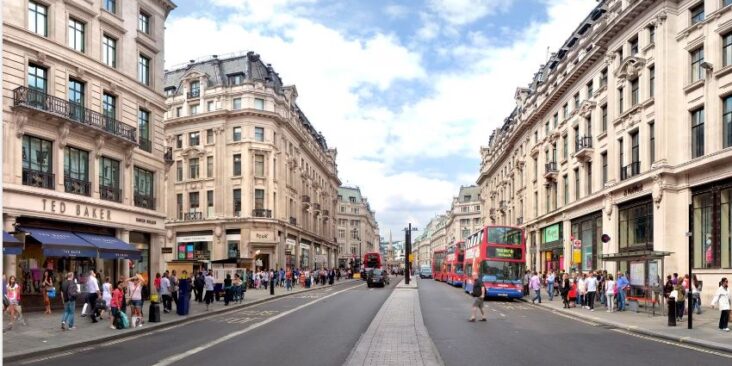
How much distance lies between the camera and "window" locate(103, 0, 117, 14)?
104 ft

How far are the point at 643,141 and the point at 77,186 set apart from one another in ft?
92.2

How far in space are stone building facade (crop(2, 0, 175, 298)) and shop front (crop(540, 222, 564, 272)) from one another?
31.2 meters

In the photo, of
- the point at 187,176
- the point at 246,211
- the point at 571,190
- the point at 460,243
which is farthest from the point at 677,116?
the point at 187,176

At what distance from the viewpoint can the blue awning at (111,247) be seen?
1137 inches

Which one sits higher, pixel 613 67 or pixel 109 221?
pixel 613 67

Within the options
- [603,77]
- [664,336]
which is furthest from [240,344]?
[603,77]

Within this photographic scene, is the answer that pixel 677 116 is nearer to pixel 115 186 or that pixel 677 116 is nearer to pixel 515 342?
pixel 515 342

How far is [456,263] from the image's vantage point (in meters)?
58.6

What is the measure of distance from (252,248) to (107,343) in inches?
1900

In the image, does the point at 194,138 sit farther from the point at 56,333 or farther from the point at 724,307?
the point at 724,307

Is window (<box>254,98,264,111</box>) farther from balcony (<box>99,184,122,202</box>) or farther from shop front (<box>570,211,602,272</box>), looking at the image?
balcony (<box>99,184,122,202</box>)

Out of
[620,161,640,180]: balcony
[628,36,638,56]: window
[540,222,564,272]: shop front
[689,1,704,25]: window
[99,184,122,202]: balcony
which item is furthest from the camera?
[540,222,564,272]: shop front

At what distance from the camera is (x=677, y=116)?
1241 inches

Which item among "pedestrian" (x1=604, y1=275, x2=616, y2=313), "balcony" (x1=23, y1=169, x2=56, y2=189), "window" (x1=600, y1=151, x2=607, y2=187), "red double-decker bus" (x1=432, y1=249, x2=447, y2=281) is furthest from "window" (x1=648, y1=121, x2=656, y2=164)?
"red double-decker bus" (x1=432, y1=249, x2=447, y2=281)
